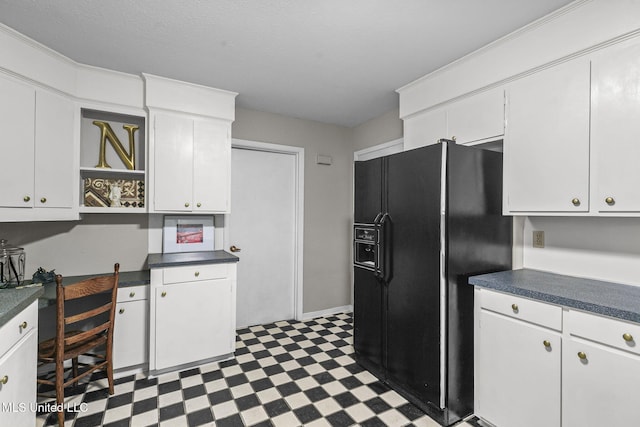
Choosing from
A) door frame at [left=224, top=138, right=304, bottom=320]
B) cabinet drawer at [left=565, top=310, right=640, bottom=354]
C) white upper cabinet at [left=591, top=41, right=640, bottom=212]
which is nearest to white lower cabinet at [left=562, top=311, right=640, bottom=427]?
cabinet drawer at [left=565, top=310, right=640, bottom=354]

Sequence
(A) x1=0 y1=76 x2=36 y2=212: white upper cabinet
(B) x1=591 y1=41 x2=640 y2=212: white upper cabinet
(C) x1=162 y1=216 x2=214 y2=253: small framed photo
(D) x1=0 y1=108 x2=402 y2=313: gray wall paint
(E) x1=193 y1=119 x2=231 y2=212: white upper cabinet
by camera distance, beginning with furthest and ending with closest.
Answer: (C) x1=162 y1=216 x2=214 y2=253: small framed photo → (E) x1=193 y1=119 x2=231 y2=212: white upper cabinet → (D) x1=0 y1=108 x2=402 y2=313: gray wall paint → (A) x1=0 y1=76 x2=36 y2=212: white upper cabinet → (B) x1=591 y1=41 x2=640 y2=212: white upper cabinet

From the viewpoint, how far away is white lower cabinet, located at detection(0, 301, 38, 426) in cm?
139

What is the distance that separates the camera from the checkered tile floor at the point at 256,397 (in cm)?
201

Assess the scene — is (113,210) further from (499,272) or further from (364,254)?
(499,272)

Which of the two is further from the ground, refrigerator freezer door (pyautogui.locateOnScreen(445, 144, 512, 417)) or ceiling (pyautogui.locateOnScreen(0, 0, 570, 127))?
ceiling (pyautogui.locateOnScreen(0, 0, 570, 127))

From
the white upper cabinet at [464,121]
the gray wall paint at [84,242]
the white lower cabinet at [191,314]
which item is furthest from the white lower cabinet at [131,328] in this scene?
the white upper cabinet at [464,121]

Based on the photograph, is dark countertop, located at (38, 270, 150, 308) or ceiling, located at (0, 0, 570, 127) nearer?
ceiling, located at (0, 0, 570, 127)

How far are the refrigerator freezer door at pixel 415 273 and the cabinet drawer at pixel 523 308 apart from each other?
303mm

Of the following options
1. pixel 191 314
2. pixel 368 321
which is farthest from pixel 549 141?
pixel 191 314

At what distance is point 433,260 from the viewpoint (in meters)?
2.03

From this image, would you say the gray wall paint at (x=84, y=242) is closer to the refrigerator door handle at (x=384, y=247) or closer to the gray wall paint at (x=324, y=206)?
the gray wall paint at (x=324, y=206)

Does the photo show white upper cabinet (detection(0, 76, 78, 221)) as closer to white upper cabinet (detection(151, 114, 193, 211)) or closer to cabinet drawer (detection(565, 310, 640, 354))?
white upper cabinet (detection(151, 114, 193, 211))

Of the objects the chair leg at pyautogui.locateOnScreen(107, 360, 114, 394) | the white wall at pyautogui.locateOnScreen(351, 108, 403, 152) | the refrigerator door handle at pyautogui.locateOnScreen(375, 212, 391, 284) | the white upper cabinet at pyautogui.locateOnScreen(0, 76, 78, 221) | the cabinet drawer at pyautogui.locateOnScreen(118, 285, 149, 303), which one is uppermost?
the white wall at pyautogui.locateOnScreen(351, 108, 403, 152)

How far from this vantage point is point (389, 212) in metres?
2.41
